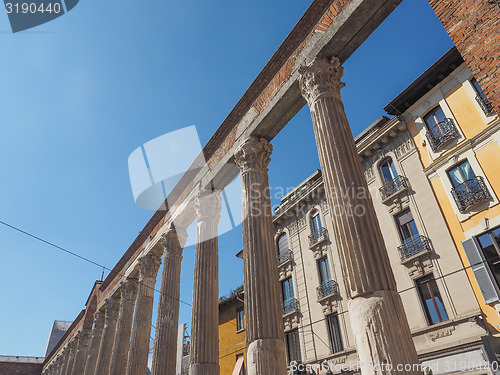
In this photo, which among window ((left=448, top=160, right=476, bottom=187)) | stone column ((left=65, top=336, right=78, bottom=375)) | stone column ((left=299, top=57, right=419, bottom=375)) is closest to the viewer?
stone column ((left=299, top=57, right=419, bottom=375))

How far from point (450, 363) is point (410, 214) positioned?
5192 mm

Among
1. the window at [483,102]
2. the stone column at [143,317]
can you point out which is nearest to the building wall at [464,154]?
the window at [483,102]

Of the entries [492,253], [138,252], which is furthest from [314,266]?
[138,252]

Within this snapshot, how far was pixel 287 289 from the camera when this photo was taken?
709 inches

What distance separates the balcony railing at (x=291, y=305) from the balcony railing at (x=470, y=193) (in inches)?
337

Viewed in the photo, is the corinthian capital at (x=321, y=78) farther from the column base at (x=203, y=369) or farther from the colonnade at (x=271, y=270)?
the column base at (x=203, y=369)

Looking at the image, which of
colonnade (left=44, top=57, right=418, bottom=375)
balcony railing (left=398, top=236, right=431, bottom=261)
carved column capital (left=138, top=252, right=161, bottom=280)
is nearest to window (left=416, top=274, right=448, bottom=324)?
balcony railing (left=398, top=236, right=431, bottom=261)

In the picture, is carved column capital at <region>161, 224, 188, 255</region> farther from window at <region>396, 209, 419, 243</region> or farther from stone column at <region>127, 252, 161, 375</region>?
window at <region>396, 209, 419, 243</region>

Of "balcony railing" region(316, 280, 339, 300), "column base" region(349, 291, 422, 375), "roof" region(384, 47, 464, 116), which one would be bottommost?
"column base" region(349, 291, 422, 375)

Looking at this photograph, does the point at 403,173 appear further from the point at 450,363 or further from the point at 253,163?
the point at 253,163

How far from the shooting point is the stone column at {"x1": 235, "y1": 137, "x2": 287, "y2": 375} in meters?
6.77

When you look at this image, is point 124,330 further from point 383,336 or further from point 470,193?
point 470,193

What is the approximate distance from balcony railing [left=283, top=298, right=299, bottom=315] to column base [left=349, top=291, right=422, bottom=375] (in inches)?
485

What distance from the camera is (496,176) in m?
11.2
